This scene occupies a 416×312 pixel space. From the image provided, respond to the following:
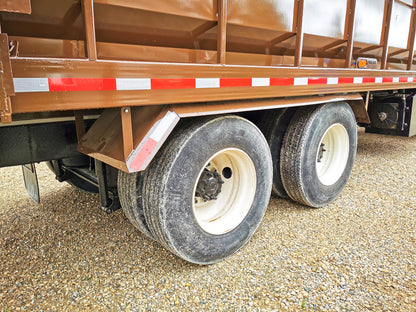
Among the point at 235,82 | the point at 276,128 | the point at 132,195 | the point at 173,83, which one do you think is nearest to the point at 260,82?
the point at 235,82

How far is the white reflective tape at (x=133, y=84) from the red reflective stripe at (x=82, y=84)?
32 millimetres

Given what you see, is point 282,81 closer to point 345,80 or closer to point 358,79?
point 345,80

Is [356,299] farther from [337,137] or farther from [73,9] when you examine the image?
[73,9]

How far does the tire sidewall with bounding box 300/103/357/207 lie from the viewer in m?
3.07

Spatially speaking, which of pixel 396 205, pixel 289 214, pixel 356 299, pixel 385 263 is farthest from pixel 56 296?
pixel 396 205

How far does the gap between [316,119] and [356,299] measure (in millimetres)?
1651

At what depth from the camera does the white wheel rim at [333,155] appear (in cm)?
362

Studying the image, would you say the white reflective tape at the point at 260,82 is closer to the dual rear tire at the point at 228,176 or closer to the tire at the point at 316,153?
the dual rear tire at the point at 228,176

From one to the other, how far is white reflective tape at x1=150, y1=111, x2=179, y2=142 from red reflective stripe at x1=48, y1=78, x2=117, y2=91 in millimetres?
355

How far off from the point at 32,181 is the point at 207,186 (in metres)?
1.72

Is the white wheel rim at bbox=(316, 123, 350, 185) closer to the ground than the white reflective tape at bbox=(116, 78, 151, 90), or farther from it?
closer to the ground

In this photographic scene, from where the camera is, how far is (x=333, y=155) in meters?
3.73

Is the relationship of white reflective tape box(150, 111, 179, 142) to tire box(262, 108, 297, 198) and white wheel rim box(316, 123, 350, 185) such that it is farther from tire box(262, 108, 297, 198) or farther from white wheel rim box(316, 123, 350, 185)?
white wheel rim box(316, 123, 350, 185)

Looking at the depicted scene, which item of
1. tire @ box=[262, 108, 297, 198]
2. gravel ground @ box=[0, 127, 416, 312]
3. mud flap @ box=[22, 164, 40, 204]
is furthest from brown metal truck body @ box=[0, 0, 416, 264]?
gravel ground @ box=[0, 127, 416, 312]
